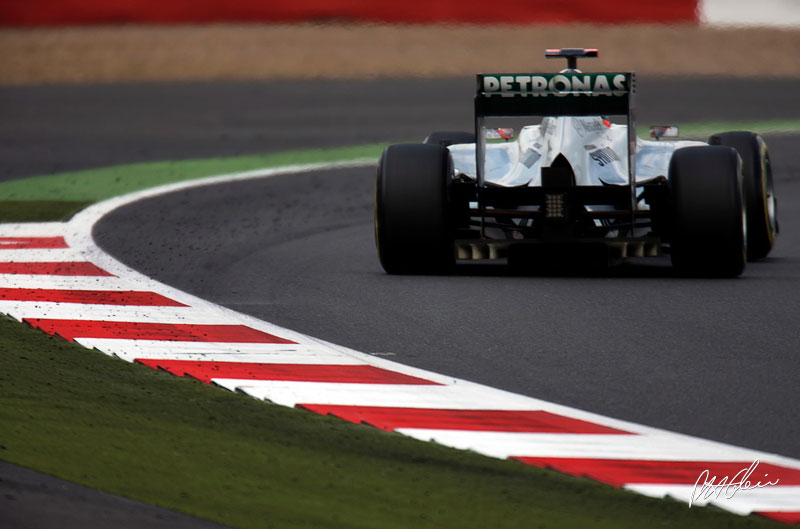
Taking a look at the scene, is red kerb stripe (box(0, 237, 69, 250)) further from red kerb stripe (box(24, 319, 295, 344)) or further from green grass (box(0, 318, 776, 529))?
green grass (box(0, 318, 776, 529))

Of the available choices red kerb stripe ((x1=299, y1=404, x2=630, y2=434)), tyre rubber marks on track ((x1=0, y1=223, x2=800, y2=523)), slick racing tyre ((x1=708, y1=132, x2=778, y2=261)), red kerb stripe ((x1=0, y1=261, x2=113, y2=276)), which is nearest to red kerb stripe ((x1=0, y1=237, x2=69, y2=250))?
red kerb stripe ((x1=0, y1=261, x2=113, y2=276))

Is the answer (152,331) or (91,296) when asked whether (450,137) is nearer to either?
(91,296)

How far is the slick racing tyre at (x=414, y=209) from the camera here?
8.71 meters

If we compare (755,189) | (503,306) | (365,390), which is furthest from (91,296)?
(755,189)

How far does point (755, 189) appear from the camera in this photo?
381 inches

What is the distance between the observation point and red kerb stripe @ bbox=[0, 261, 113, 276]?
8.95m

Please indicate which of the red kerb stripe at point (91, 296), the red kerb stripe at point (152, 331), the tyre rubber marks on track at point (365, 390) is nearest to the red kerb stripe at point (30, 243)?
the tyre rubber marks on track at point (365, 390)

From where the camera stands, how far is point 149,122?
884 inches

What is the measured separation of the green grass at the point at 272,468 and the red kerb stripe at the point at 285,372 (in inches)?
10.7

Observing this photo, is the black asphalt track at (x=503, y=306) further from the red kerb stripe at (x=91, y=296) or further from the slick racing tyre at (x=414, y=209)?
the red kerb stripe at (x=91, y=296)

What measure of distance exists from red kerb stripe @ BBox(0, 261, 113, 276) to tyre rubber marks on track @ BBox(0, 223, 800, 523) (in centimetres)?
10

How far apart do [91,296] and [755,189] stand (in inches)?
179

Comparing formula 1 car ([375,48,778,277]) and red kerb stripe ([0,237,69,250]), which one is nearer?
formula 1 car ([375,48,778,277])

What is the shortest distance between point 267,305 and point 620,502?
3858 mm
